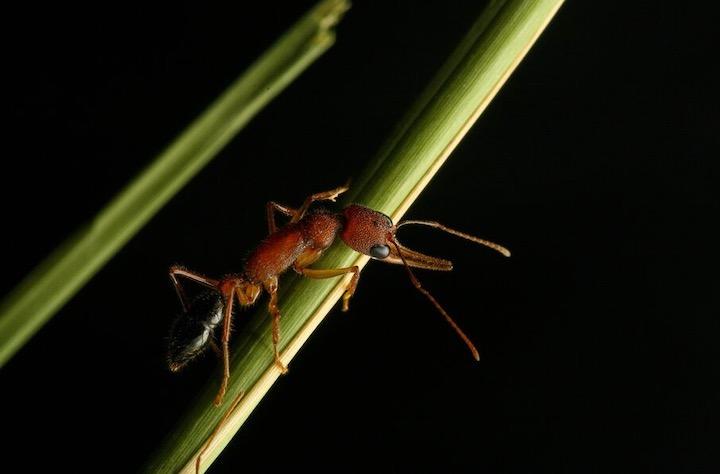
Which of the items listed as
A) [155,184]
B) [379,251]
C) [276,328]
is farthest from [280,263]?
[155,184]

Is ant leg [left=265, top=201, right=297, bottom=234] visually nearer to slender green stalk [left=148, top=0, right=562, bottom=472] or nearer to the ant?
the ant

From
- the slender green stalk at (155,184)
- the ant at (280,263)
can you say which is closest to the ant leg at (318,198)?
the ant at (280,263)

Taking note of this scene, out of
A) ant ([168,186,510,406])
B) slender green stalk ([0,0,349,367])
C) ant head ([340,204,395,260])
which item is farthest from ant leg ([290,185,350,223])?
slender green stalk ([0,0,349,367])

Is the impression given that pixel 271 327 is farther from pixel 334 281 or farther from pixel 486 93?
pixel 486 93

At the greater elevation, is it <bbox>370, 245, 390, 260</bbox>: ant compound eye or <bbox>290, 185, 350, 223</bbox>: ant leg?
<bbox>290, 185, 350, 223</bbox>: ant leg

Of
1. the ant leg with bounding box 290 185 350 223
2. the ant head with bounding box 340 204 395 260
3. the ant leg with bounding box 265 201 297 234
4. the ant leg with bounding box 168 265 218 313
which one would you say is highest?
the ant leg with bounding box 290 185 350 223

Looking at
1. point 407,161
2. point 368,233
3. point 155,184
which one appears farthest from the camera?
point 368,233

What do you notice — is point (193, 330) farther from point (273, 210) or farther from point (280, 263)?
point (273, 210)
